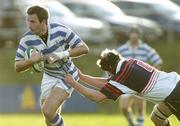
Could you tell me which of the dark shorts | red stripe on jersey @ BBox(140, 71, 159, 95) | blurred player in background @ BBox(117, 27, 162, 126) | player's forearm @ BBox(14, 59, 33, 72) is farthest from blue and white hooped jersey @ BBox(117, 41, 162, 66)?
red stripe on jersey @ BBox(140, 71, 159, 95)

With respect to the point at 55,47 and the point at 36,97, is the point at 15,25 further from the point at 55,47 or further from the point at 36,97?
the point at 55,47

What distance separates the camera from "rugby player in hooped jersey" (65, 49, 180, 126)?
12.7m

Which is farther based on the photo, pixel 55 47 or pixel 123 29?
pixel 123 29

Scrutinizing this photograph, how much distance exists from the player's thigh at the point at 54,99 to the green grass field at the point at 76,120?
6929mm

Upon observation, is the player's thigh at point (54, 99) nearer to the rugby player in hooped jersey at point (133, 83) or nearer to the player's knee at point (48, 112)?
the player's knee at point (48, 112)

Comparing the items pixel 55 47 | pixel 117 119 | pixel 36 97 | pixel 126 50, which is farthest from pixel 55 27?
pixel 36 97

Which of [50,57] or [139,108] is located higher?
[50,57]

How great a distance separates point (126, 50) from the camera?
19000mm

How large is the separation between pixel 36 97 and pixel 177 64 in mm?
5329

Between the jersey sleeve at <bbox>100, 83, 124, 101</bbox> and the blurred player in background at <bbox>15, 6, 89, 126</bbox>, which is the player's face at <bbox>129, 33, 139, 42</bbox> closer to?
the blurred player in background at <bbox>15, 6, 89, 126</bbox>

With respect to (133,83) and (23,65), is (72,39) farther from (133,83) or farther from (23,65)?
(133,83)

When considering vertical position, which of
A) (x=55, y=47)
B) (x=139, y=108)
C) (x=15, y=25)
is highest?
(x=55, y=47)

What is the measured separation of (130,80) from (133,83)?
6cm

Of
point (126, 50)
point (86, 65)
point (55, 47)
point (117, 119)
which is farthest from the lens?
point (86, 65)
